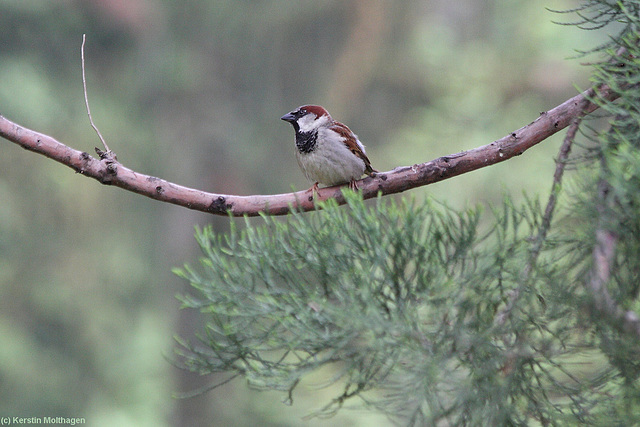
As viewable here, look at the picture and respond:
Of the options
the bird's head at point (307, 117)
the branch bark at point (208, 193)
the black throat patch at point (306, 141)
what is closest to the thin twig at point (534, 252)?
the branch bark at point (208, 193)

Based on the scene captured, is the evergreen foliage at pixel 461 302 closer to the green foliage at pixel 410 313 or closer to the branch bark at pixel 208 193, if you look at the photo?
the green foliage at pixel 410 313

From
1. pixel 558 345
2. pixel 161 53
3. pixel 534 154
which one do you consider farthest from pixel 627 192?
pixel 161 53

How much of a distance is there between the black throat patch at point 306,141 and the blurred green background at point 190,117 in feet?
9.36

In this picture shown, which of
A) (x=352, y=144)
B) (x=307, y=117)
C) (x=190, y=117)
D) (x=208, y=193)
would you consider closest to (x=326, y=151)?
(x=352, y=144)

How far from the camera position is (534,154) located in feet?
17.5

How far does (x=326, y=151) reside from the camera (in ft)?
7.38

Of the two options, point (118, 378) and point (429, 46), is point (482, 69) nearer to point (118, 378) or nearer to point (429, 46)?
point (429, 46)

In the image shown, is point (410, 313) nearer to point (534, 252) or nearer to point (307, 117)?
point (534, 252)

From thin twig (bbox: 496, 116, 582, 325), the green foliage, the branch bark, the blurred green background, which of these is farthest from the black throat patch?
the blurred green background

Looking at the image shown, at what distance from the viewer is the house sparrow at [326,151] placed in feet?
7.31

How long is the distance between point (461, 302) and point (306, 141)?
1.55 meters

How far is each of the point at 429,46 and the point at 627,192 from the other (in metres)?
5.29

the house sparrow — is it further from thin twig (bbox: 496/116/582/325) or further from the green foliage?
thin twig (bbox: 496/116/582/325)

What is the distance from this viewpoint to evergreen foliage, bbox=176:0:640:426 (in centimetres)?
81
